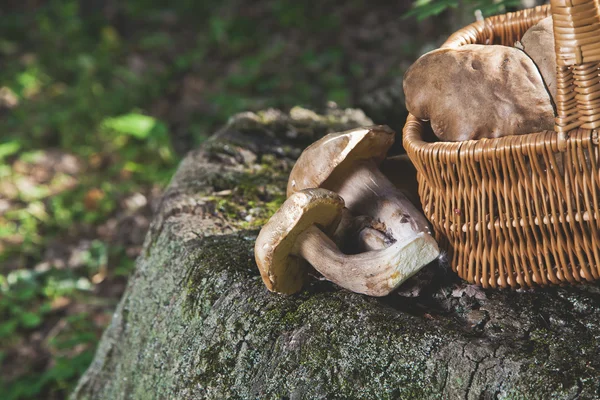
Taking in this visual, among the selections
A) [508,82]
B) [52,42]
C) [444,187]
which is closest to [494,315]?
[444,187]

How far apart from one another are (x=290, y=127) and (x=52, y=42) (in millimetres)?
5680

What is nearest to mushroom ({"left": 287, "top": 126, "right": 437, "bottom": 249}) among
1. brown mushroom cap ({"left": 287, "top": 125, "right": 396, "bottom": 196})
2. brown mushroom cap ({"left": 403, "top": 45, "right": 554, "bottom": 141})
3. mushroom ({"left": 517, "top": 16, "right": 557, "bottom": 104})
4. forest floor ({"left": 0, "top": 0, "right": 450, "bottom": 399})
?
brown mushroom cap ({"left": 287, "top": 125, "right": 396, "bottom": 196})

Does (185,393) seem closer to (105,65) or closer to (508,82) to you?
(508,82)

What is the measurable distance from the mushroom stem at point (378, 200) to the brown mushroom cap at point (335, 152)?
64 millimetres

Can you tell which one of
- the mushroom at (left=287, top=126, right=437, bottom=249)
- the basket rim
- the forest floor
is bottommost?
the forest floor

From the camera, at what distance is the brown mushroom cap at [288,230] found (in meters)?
1.63

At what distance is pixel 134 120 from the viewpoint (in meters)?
4.92

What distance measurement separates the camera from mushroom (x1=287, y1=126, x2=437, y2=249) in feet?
5.91

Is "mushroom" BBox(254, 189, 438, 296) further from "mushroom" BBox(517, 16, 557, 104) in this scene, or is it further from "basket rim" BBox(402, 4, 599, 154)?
"mushroom" BBox(517, 16, 557, 104)

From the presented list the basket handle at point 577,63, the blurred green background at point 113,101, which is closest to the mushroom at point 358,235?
the basket handle at point 577,63

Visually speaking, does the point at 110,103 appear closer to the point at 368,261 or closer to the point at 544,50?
the point at 368,261

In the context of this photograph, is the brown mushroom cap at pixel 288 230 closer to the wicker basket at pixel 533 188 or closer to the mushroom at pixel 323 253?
the mushroom at pixel 323 253

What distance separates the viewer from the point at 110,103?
596cm

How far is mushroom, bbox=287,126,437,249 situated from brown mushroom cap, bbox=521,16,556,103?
1.66 ft
